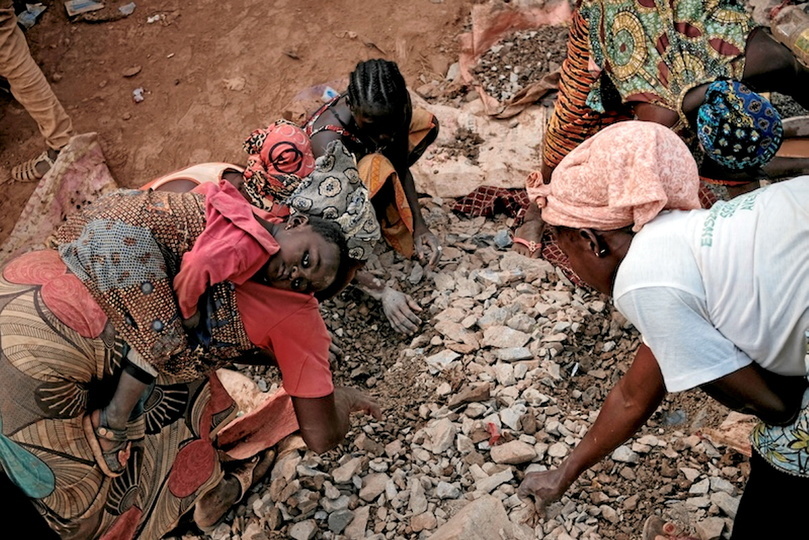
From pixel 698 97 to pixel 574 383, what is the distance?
3.80 ft

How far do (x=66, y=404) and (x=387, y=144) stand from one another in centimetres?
173

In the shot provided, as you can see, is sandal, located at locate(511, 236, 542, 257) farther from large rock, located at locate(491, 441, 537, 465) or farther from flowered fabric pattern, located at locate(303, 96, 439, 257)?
large rock, located at locate(491, 441, 537, 465)

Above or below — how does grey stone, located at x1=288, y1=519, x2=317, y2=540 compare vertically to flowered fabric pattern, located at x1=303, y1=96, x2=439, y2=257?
below

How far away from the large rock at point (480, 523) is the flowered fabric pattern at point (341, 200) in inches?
34.6

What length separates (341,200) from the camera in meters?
2.09

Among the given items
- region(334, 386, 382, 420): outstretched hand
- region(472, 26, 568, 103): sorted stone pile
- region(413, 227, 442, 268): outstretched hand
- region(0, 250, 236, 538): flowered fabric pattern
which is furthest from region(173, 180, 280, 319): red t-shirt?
region(472, 26, 568, 103): sorted stone pile

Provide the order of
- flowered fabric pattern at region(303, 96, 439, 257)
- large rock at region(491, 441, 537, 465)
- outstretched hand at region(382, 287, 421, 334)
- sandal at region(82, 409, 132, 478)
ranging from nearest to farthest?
1. sandal at region(82, 409, 132, 478)
2. large rock at region(491, 441, 537, 465)
3. flowered fabric pattern at region(303, 96, 439, 257)
4. outstretched hand at region(382, 287, 421, 334)

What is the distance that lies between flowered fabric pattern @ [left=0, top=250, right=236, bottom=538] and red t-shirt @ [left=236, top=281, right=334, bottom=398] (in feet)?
1.18

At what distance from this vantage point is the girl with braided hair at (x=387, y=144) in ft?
10.2

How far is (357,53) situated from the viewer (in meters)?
5.31

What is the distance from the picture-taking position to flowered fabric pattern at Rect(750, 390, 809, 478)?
1.77 meters

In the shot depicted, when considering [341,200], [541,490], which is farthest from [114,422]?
[541,490]

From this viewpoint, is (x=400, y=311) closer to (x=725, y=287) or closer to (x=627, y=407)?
(x=627, y=407)

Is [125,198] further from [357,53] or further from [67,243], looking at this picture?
[357,53]
